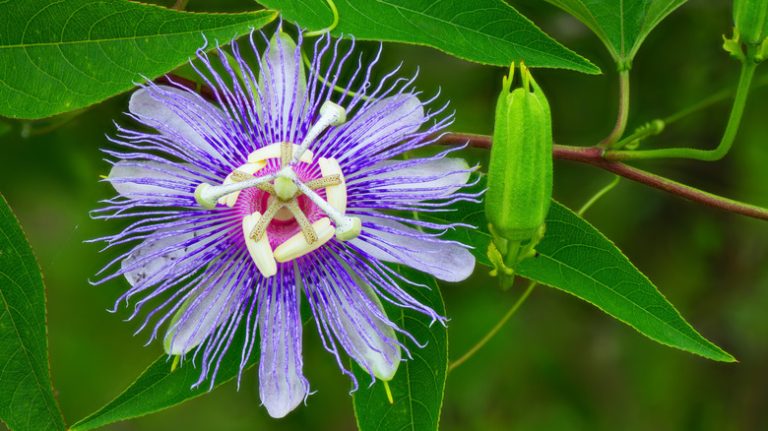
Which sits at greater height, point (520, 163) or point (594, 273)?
point (520, 163)

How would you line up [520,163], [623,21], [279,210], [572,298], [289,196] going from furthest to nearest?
[572,298]
[623,21]
[279,210]
[289,196]
[520,163]

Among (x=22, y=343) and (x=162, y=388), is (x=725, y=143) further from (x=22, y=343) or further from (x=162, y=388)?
(x=22, y=343)

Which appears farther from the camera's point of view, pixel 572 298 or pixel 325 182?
pixel 572 298

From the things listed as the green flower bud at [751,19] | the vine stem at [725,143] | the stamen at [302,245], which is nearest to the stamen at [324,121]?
the stamen at [302,245]

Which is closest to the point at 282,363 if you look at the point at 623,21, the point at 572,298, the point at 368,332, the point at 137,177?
the point at 368,332

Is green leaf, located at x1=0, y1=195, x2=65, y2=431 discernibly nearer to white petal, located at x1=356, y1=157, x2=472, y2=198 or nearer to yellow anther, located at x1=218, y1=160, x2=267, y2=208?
yellow anther, located at x1=218, y1=160, x2=267, y2=208

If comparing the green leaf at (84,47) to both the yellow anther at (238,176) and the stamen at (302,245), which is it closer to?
the yellow anther at (238,176)
